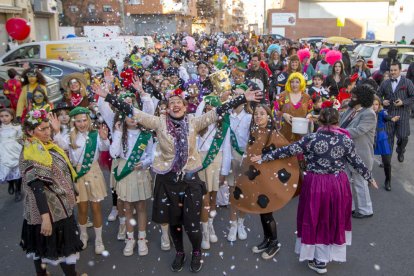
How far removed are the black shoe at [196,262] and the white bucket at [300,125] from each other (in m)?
2.19

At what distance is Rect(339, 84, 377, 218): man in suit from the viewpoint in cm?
502

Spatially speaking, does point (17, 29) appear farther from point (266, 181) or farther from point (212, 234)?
point (266, 181)

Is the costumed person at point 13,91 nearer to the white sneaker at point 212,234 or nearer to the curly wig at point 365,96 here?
the white sneaker at point 212,234

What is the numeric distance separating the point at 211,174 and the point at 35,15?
24884 mm

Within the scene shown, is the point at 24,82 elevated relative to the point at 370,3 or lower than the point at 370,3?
lower

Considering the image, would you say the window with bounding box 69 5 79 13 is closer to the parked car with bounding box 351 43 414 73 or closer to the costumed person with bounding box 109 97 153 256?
the parked car with bounding box 351 43 414 73

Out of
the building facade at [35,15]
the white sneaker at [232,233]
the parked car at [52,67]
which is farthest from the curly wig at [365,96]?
the building facade at [35,15]

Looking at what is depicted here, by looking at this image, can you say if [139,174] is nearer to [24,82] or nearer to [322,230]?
[322,230]

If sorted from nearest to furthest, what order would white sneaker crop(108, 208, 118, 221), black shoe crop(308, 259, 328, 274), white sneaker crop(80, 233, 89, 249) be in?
black shoe crop(308, 259, 328, 274)
white sneaker crop(80, 233, 89, 249)
white sneaker crop(108, 208, 118, 221)

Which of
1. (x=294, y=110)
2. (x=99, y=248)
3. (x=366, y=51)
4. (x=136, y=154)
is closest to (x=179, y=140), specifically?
(x=136, y=154)

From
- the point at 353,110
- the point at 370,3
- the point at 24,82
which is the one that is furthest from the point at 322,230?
the point at 370,3

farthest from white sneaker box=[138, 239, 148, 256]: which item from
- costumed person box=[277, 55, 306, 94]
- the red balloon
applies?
the red balloon

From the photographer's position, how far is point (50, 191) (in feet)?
11.4

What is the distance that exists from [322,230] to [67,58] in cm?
1416
